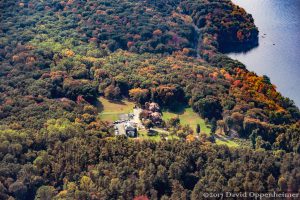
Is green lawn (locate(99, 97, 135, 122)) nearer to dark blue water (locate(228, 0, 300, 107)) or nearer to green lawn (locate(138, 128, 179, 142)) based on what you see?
green lawn (locate(138, 128, 179, 142))

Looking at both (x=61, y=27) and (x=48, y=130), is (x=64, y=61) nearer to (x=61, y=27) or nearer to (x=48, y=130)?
(x=61, y=27)

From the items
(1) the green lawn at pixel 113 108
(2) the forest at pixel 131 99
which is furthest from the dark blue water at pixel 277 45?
(1) the green lawn at pixel 113 108

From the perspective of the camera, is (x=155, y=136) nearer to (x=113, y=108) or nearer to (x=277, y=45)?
(x=113, y=108)

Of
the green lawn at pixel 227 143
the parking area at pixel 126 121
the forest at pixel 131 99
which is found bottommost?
the parking area at pixel 126 121

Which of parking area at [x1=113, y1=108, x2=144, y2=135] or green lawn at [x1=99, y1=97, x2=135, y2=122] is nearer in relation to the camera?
parking area at [x1=113, y1=108, x2=144, y2=135]

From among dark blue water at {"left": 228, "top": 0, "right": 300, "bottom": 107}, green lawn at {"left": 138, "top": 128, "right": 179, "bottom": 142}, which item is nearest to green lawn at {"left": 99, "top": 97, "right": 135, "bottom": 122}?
green lawn at {"left": 138, "top": 128, "right": 179, "bottom": 142}

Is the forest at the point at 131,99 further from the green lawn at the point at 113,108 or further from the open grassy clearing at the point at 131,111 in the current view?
the open grassy clearing at the point at 131,111
